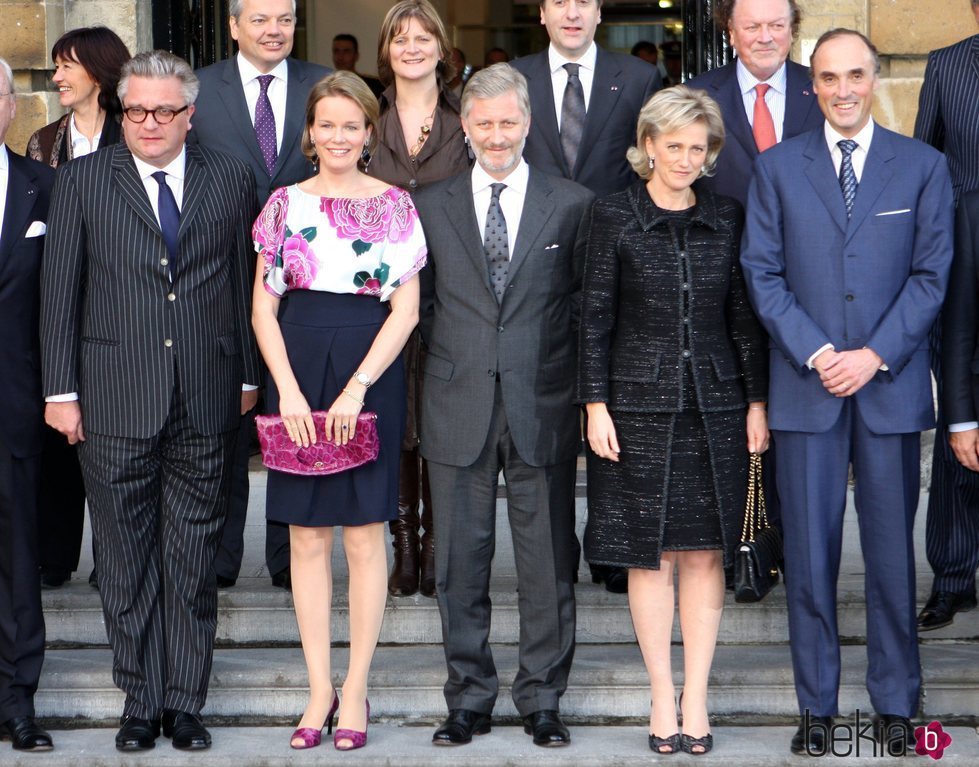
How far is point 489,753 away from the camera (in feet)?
14.2

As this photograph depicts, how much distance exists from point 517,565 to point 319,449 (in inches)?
26.9

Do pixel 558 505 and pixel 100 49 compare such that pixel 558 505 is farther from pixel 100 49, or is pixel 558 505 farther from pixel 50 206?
pixel 100 49

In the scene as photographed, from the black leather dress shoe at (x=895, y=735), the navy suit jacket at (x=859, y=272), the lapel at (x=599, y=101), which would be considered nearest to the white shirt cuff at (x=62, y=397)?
the lapel at (x=599, y=101)

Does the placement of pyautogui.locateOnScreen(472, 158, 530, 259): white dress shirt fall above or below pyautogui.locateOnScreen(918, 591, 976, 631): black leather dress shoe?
above

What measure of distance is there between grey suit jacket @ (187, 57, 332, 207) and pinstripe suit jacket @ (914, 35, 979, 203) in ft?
6.80

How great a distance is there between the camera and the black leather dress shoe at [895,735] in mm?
4266

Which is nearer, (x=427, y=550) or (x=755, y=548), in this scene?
(x=755, y=548)

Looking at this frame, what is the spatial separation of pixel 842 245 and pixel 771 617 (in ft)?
4.64

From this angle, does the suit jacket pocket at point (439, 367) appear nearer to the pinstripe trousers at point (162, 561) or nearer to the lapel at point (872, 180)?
the pinstripe trousers at point (162, 561)

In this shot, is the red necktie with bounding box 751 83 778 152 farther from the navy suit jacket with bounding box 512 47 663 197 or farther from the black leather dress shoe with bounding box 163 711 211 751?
the black leather dress shoe with bounding box 163 711 211 751

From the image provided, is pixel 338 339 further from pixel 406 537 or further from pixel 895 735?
pixel 895 735

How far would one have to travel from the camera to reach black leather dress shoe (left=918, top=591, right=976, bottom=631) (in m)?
4.98

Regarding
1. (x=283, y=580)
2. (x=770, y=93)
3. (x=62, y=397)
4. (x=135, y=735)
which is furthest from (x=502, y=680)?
(x=770, y=93)

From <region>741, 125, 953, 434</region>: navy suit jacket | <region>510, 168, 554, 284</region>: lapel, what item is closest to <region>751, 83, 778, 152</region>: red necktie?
<region>741, 125, 953, 434</region>: navy suit jacket
